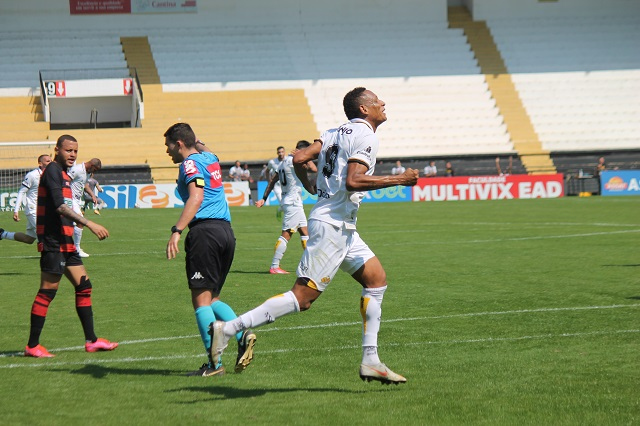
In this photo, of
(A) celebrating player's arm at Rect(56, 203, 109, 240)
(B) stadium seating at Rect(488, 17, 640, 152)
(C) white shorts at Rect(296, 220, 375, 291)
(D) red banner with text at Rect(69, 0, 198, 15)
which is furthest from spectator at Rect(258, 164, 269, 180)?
(C) white shorts at Rect(296, 220, 375, 291)

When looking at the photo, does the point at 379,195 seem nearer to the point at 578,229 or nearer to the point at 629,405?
the point at 578,229

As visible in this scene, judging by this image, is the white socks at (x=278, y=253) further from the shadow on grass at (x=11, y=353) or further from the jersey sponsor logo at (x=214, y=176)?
the jersey sponsor logo at (x=214, y=176)

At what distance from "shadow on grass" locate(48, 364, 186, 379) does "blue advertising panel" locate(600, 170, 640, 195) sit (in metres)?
42.3

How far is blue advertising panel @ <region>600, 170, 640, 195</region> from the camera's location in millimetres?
47719

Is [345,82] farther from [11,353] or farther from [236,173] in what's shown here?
[11,353]

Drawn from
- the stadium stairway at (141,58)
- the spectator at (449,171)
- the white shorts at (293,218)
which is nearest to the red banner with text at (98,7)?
the stadium stairway at (141,58)

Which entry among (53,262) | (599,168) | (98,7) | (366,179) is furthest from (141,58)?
(366,179)

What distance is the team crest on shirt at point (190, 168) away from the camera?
823 centimetres

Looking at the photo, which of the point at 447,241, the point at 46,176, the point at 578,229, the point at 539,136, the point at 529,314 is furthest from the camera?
the point at 539,136

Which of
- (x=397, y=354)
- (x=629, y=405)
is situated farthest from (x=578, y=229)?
(x=629, y=405)

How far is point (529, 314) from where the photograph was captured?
1138 centimetres

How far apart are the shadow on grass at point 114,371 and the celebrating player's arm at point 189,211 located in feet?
3.63

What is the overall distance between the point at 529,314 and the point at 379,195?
34275 millimetres

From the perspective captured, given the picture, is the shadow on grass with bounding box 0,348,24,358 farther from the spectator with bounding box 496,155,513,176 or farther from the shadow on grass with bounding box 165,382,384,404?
the spectator with bounding box 496,155,513,176
